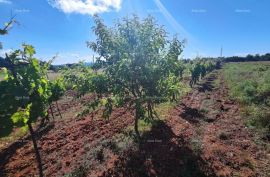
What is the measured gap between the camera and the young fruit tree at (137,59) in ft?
44.6

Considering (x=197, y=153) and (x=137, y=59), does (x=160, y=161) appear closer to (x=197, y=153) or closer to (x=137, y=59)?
(x=197, y=153)

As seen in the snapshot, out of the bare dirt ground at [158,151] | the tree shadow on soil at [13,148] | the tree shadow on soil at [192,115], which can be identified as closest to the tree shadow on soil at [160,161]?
the bare dirt ground at [158,151]

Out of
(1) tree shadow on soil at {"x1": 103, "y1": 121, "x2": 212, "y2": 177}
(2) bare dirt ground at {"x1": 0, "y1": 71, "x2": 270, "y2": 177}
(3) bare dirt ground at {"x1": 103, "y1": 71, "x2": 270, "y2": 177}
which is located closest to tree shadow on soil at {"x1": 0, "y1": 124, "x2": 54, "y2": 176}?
(2) bare dirt ground at {"x1": 0, "y1": 71, "x2": 270, "y2": 177}

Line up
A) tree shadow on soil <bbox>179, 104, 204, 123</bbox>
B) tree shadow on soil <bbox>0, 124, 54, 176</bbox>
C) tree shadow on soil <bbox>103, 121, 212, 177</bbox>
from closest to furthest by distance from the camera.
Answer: tree shadow on soil <bbox>103, 121, 212, 177</bbox> → tree shadow on soil <bbox>0, 124, 54, 176</bbox> → tree shadow on soil <bbox>179, 104, 204, 123</bbox>

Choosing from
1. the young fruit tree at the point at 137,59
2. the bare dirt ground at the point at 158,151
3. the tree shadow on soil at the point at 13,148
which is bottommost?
the tree shadow on soil at the point at 13,148

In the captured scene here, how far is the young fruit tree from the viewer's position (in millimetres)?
→ 13586

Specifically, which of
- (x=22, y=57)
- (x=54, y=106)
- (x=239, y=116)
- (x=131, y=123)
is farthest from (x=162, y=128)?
(x=54, y=106)

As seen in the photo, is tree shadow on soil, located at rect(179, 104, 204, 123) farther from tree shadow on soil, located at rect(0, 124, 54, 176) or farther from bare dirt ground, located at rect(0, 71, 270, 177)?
tree shadow on soil, located at rect(0, 124, 54, 176)

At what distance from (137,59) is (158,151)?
4511mm

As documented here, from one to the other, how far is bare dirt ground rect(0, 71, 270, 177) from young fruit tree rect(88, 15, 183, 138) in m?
2.21

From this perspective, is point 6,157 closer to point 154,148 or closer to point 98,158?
point 98,158

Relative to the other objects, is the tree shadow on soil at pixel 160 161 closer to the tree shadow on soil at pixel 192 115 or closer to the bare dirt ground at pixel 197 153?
the bare dirt ground at pixel 197 153

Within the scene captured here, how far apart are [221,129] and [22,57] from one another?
11252 millimetres

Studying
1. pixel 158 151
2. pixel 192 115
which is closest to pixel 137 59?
pixel 158 151
